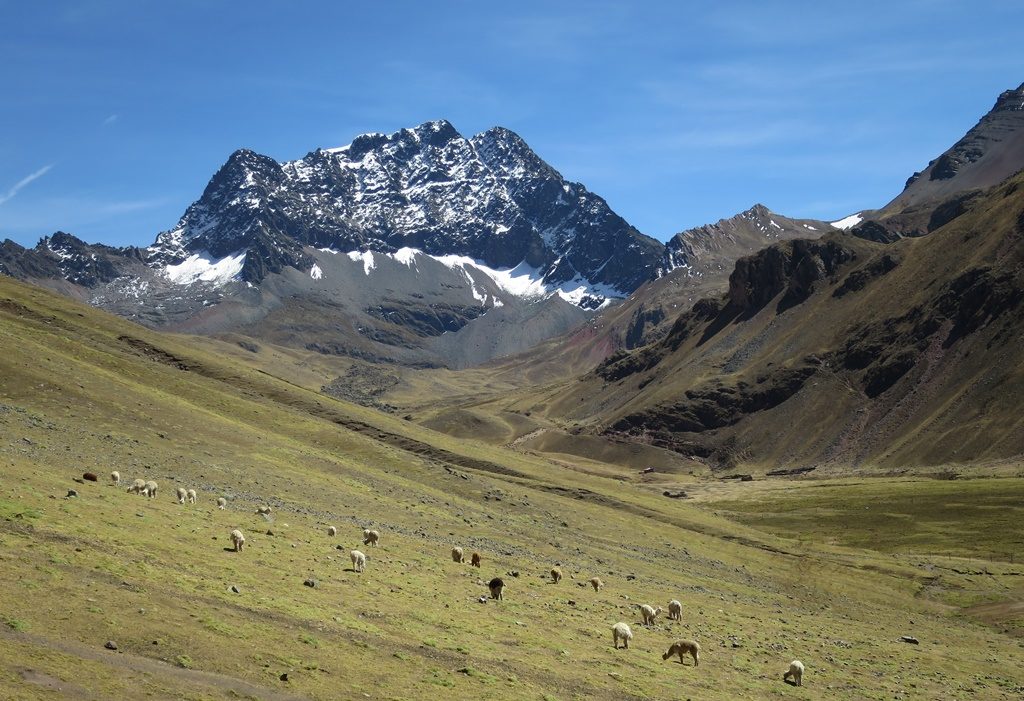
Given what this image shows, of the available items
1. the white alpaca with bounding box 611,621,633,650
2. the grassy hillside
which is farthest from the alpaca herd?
the grassy hillside

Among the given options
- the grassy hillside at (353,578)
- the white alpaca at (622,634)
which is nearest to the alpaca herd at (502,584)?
the white alpaca at (622,634)

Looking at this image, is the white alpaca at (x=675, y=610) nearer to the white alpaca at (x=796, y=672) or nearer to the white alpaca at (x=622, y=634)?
the white alpaca at (x=622, y=634)


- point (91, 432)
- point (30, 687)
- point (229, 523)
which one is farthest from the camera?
point (91, 432)

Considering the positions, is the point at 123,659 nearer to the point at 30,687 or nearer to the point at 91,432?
the point at 30,687

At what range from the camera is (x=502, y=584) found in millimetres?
49906

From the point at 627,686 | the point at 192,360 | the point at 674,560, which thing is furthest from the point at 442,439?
the point at 627,686

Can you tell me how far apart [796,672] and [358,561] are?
2224cm

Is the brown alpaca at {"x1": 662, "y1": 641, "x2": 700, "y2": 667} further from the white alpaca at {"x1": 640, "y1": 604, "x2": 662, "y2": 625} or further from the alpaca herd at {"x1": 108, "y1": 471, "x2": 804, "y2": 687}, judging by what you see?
the white alpaca at {"x1": 640, "y1": 604, "x2": 662, "y2": 625}

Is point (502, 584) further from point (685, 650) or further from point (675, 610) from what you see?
Result: point (675, 610)

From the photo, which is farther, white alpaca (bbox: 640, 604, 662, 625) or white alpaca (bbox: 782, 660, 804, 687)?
white alpaca (bbox: 640, 604, 662, 625)

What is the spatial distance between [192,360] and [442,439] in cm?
3982

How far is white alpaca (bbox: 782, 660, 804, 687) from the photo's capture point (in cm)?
4360

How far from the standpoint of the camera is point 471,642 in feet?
129

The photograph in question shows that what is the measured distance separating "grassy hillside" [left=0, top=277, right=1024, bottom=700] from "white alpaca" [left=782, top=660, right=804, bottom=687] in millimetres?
388
